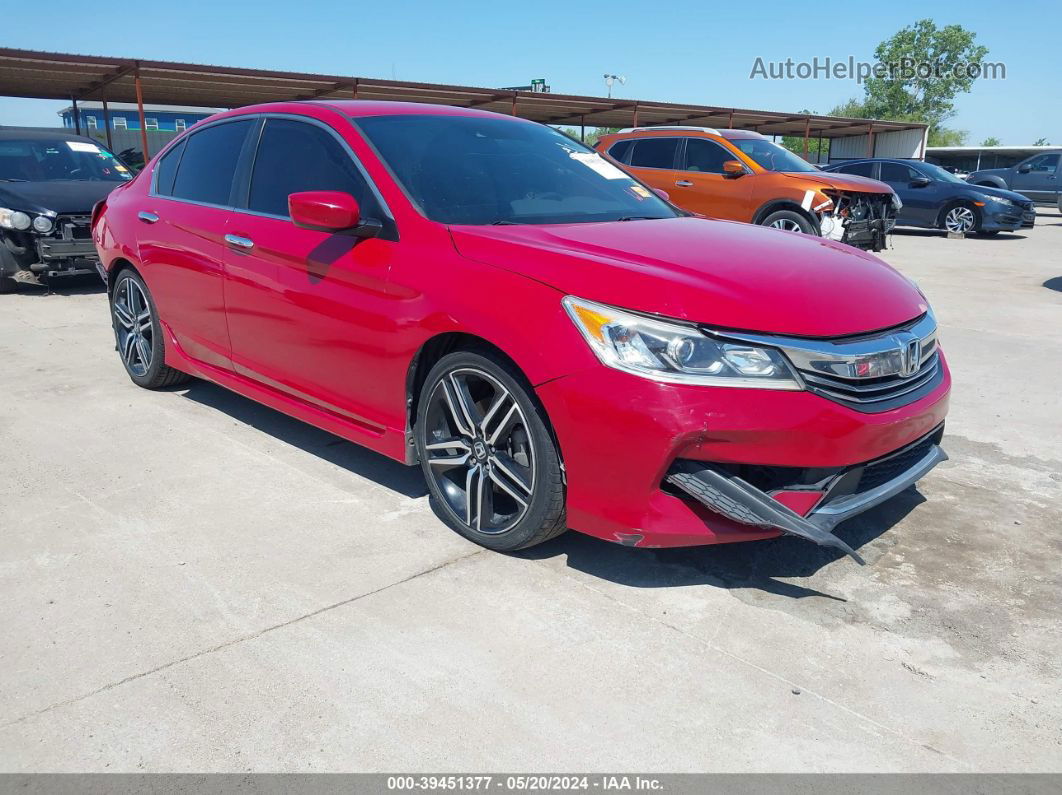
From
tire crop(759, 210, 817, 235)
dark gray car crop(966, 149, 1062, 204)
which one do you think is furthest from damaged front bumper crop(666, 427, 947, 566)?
dark gray car crop(966, 149, 1062, 204)

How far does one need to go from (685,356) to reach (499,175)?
1543 mm

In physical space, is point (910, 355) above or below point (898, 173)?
below

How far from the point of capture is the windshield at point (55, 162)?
9.87m

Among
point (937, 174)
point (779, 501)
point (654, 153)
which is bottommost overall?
point (779, 501)

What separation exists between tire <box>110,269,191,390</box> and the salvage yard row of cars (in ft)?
0.60

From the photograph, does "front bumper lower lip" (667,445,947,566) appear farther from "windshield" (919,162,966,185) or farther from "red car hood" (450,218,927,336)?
"windshield" (919,162,966,185)

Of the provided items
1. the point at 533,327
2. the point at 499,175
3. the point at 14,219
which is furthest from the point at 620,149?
the point at 533,327

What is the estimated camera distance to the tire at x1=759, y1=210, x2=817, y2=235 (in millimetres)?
11734

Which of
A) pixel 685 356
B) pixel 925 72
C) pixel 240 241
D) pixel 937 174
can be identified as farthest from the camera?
pixel 925 72

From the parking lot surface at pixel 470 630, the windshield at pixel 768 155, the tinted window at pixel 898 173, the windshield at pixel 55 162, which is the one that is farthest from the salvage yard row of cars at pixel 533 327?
the tinted window at pixel 898 173

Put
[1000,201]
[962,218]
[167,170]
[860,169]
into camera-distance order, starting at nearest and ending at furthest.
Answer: [167,170]
[1000,201]
[962,218]
[860,169]

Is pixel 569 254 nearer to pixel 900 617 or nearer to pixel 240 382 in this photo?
pixel 900 617

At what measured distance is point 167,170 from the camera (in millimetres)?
5172

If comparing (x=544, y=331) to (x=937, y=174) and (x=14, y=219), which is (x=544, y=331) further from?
(x=937, y=174)
